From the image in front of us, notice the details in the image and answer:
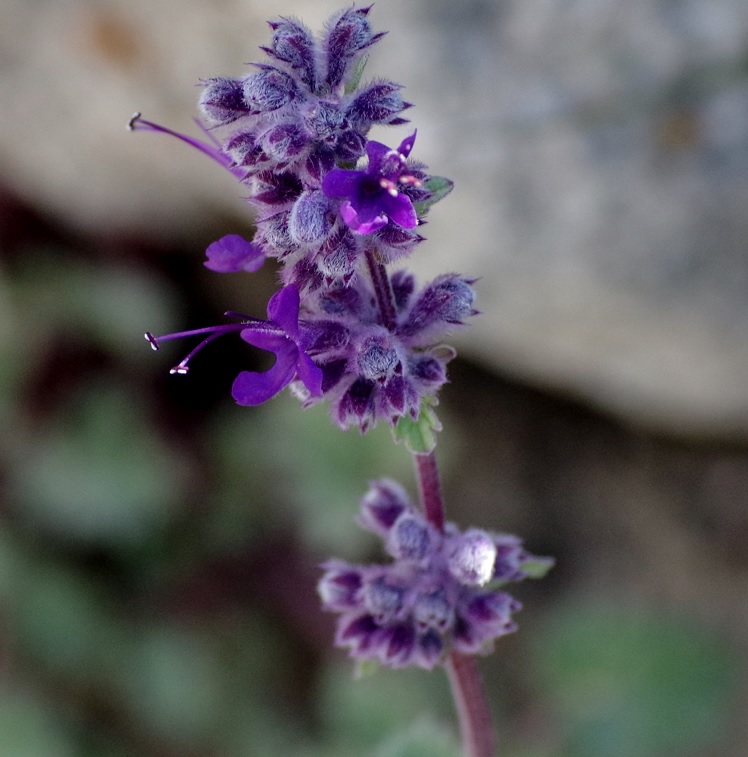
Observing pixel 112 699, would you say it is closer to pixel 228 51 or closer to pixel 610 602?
pixel 610 602

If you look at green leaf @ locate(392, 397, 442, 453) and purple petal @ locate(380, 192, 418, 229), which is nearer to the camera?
purple petal @ locate(380, 192, 418, 229)

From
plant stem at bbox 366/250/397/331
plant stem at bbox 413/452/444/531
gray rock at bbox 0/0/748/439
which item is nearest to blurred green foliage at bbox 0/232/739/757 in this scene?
gray rock at bbox 0/0/748/439

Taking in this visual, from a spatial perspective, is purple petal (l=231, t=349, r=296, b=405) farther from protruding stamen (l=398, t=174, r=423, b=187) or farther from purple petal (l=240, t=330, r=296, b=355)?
protruding stamen (l=398, t=174, r=423, b=187)

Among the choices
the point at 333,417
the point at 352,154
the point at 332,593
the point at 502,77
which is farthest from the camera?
the point at 502,77


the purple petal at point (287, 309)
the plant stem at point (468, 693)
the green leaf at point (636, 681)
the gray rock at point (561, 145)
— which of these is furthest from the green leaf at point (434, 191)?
the green leaf at point (636, 681)

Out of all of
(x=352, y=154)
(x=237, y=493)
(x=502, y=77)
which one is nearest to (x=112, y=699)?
(x=237, y=493)

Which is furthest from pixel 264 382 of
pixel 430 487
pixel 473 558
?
pixel 473 558

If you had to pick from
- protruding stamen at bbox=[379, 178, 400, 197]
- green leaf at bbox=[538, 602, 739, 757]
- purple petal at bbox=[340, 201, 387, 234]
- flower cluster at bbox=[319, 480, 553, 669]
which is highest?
green leaf at bbox=[538, 602, 739, 757]

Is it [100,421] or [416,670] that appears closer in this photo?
[416,670]
